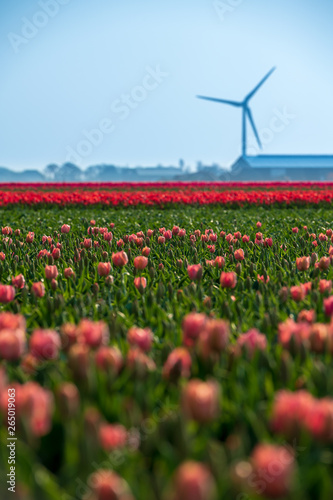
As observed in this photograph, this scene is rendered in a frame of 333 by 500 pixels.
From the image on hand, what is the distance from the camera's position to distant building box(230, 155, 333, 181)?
300 ft

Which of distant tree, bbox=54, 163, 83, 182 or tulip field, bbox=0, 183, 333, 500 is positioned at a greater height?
tulip field, bbox=0, 183, 333, 500

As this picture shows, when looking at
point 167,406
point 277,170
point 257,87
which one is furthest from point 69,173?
point 167,406

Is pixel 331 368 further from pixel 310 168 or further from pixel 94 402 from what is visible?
pixel 310 168

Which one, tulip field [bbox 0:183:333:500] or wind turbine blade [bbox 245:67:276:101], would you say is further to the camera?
wind turbine blade [bbox 245:67:276:101]

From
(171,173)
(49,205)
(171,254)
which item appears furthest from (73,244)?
(171,173)

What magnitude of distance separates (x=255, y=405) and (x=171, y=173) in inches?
6824

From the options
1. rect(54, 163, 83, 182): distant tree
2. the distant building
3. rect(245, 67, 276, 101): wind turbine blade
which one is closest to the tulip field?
rect(245, 67, 276, 101): wind turbine blade

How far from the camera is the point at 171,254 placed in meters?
6.12

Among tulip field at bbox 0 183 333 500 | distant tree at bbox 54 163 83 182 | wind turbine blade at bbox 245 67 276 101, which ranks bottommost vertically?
distant tree at bbox 54 163 83 182

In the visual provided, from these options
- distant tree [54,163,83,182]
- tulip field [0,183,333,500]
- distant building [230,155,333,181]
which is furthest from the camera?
distant tree [54,163,83,182]

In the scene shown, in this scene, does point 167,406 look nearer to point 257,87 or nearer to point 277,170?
point 257,87

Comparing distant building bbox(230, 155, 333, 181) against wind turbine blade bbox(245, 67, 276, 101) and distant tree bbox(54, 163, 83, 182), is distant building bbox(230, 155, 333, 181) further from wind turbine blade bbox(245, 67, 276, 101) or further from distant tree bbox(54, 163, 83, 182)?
distant tree bbox(54, 163, 83, 182)

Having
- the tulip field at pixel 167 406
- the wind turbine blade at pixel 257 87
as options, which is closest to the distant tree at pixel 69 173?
the wind turbine blade at pixel 257 87

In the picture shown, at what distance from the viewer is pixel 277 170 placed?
92.9m
